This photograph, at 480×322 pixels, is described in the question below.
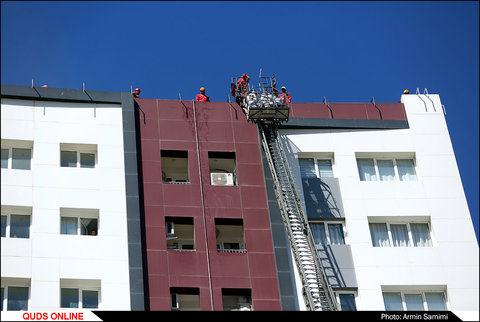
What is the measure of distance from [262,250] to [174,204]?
5264 millimetres

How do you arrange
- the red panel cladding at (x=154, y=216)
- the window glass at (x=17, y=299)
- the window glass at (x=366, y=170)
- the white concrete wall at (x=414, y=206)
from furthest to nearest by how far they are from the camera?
the window glass at (x=366, y=170) → the white concrete wall at (x=414, y=206) → the red panel cladding at (x=154, y=216) → the window glass at (x=17, y=299)

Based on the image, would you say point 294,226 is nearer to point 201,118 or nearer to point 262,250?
point 262,250

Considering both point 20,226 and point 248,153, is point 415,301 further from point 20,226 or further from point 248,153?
A: point 20,226

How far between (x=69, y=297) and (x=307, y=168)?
1544 centimetres

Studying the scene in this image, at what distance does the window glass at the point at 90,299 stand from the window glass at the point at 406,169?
18817 millimetres

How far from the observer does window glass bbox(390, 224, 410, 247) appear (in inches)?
2088

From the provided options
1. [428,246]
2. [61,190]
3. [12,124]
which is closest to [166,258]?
[61,190]

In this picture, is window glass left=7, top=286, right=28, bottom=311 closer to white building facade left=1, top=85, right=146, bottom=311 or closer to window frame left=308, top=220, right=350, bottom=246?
white building facade left=1, top=85, right=146, bottom=311

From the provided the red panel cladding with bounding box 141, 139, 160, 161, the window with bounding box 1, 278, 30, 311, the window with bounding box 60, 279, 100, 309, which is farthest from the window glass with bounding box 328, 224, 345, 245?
the window with bounding box 1, 278, 30, 311

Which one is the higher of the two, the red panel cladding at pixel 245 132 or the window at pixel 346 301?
the red panel cladding at pixel 245 132

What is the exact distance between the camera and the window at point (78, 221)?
1965 inches

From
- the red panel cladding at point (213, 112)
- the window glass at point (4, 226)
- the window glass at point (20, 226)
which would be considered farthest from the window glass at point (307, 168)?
the window glass at point (4, 226)

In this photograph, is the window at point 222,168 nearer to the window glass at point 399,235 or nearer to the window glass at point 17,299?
the window glass at point 399,235

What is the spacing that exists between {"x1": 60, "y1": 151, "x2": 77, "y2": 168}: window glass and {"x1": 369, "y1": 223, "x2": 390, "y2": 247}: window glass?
653 inches
